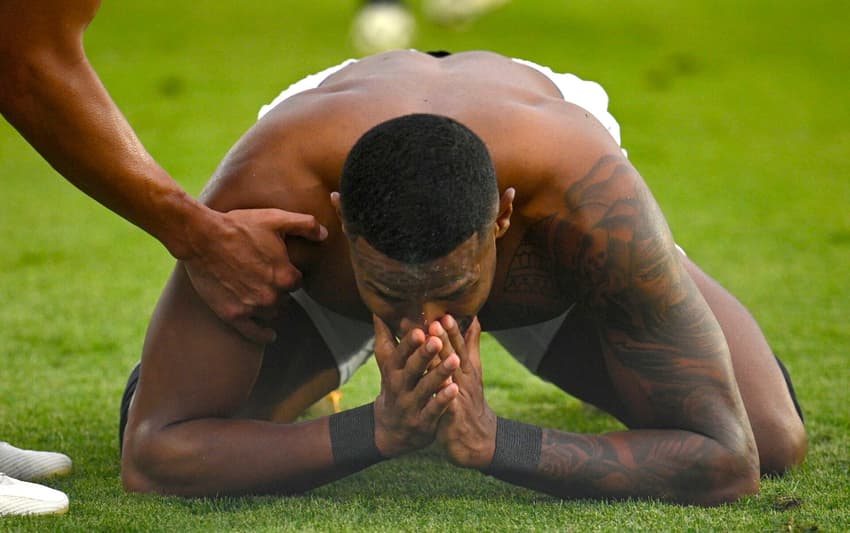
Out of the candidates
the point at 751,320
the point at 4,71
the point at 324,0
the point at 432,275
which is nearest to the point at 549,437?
the point at 432,275

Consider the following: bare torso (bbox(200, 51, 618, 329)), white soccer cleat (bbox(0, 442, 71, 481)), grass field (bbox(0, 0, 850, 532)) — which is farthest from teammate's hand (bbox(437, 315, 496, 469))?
white soccer cleat (bbox(0, 442, 71, 481))

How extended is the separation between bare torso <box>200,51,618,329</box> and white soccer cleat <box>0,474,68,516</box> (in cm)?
61

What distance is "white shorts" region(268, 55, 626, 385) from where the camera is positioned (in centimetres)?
260

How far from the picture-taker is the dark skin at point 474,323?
209 centimetres

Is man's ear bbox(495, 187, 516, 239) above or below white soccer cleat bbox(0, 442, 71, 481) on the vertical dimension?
above

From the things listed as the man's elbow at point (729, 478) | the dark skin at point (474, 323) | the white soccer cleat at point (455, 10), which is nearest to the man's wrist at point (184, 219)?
the dark skin at point (474, 323)

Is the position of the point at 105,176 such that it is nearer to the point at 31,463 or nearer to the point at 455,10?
the point at 31,463

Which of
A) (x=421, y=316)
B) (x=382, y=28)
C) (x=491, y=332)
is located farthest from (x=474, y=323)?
(x=382, y=28)

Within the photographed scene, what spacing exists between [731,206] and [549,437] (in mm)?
3516

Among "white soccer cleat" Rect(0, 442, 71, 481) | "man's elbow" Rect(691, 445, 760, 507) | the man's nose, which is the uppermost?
the man's nose

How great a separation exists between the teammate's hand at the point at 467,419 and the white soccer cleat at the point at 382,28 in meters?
5.86

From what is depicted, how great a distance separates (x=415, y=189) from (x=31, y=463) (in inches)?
42.0

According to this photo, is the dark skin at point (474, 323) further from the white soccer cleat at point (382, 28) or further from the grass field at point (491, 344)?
the white soccer cleat at point (382, 28)

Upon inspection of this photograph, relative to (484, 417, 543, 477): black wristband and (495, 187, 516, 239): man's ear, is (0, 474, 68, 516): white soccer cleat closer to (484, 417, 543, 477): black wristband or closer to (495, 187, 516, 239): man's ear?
(484, 417, 543, 477): black wristband
